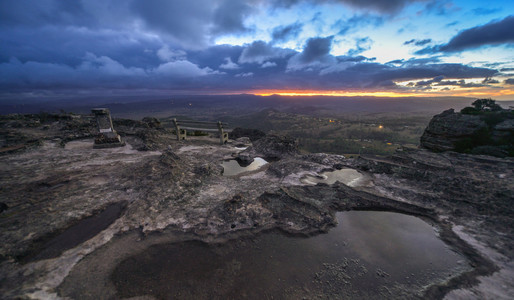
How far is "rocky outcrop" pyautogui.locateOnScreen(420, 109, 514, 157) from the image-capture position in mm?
12966

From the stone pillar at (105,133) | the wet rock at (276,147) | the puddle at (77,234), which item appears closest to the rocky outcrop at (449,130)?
the wet rock at (276,147)

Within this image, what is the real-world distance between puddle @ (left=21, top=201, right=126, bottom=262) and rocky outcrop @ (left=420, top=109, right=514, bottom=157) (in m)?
22.3

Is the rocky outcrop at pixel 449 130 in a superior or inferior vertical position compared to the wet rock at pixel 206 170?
superior

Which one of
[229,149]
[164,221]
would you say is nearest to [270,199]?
[164,221]

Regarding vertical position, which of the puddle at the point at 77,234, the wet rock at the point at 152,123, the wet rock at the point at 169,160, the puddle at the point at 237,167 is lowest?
the puddle at the point at 237,167

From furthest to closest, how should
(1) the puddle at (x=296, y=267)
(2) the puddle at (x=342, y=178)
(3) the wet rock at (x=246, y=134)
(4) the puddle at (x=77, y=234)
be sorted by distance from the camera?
1. (3) the wet rock at (x=246, y=134)
2. (2) the puddle at (x=342, y=178)
3. (4) the puddle at (x=77, y=234)
4. (1) the puddle at (x=296, y=267)

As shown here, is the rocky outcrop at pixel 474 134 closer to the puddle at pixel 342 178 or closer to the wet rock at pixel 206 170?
the puddle at pixel 342 178

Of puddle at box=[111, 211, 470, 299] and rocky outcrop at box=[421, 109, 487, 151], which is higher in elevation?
rocky outcrop at box=[421, 109, 487, 151]

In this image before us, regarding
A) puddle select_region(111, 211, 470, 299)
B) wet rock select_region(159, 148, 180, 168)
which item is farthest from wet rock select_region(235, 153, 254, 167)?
puddle select_region(111, 211, 470, 299)

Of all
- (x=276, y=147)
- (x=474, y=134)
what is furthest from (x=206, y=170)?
(x=474, y=134)

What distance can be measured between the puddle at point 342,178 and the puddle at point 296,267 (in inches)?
138

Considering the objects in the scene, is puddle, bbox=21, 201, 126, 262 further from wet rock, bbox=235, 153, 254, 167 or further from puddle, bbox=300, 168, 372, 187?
puddle, bbox=300, 168, 372, 187

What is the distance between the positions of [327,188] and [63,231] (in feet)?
33.9

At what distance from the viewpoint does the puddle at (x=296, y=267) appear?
448 centimetres
